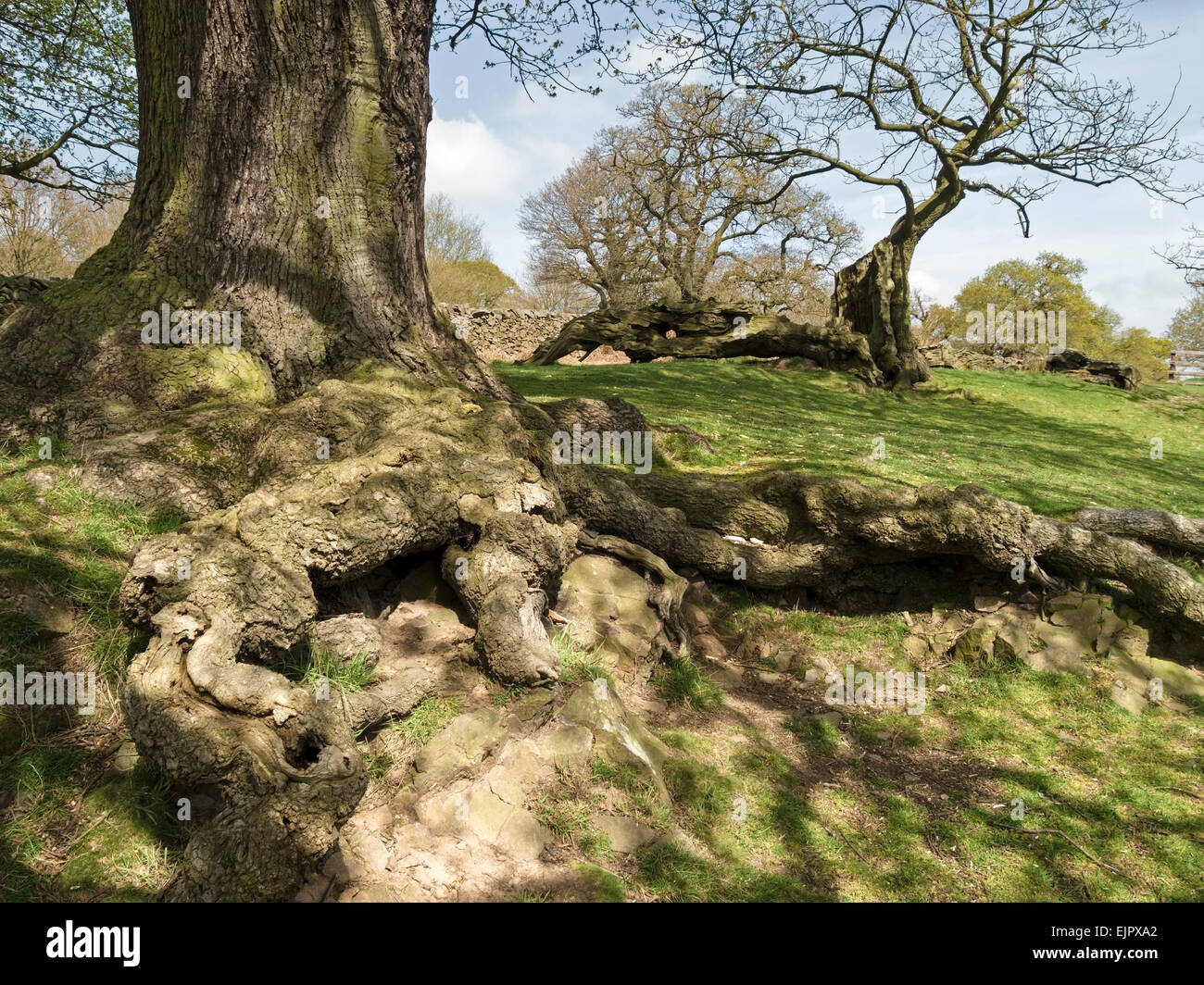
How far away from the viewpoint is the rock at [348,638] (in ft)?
14.3

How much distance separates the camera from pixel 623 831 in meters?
4.02

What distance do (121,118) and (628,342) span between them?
13232 millimetres

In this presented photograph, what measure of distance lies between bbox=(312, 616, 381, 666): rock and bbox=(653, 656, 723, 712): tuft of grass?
213cm

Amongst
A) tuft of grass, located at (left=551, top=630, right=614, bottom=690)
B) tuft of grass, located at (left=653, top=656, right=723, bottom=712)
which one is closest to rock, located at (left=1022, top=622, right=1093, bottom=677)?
tuft of grass, located at (left=653, top=656, right=723, bottom=712)

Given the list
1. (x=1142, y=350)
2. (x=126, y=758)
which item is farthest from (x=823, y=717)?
(x=1142, y=350)

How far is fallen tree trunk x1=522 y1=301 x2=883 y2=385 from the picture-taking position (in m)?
21.5

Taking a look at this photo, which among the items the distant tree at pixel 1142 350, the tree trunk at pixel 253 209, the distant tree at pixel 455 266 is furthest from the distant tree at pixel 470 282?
the distant tree at pixel 1142 350

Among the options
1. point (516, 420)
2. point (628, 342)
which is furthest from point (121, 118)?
point (516, 420)

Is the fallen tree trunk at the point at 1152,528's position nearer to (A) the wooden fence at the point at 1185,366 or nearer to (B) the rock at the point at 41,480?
(B) the rock at the point at 41,480

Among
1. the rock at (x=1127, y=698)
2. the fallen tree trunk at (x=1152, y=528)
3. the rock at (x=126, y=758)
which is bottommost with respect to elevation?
the rock at (x=1127, y=698)

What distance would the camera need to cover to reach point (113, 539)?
15.4 feet

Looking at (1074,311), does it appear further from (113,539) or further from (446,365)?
(113,539)

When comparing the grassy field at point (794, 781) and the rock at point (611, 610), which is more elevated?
the rock at point (611, 610)

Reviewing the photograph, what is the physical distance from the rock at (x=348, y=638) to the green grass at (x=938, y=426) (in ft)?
16.6
